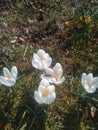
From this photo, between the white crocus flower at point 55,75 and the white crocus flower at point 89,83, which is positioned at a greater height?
the white crocus flower at point 55,75

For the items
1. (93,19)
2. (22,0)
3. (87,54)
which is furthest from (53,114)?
(22,0)

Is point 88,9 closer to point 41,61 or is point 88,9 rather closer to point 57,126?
point 41,61

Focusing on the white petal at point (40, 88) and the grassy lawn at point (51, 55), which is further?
the grassy lawn at point (51, 55)

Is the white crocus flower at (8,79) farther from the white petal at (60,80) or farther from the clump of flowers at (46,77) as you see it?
the white petal at (60,80)

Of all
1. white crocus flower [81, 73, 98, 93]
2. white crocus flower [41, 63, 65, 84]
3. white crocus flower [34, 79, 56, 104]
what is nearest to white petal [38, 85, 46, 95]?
white crocus flower [34, 79, 56, 104]

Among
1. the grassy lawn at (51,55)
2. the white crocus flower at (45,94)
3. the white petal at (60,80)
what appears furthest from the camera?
the grassy lawn at (51,55)

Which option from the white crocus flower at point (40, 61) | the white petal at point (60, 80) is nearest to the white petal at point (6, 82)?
the white crocus flower at point (40, 61)

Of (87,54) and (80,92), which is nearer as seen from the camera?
(80,92)

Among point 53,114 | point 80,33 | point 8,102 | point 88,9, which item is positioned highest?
point 88,9

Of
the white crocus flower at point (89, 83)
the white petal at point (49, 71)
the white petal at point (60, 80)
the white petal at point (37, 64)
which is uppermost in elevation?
the white petal at point (37, 64)
